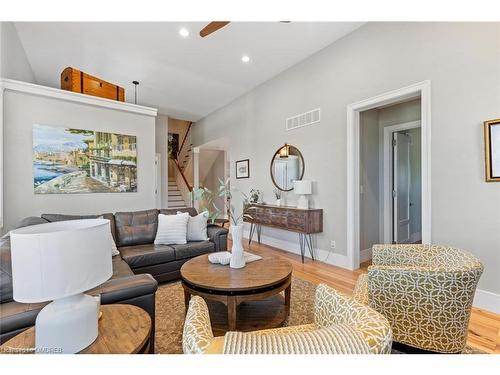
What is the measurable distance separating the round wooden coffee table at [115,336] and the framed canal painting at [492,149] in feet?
9.88

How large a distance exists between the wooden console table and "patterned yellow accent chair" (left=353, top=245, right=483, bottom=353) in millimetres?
2170

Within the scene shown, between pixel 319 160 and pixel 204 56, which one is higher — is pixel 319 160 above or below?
below

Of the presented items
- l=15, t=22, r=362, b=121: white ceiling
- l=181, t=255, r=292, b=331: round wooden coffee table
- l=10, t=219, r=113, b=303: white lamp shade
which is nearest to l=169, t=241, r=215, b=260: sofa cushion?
l=181, t=255, r=292, b=331: round wooden coffee table

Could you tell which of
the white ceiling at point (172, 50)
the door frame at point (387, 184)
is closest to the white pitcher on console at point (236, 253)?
the white ceiling at point (172, 50)

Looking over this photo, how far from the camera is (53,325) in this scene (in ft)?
3.10

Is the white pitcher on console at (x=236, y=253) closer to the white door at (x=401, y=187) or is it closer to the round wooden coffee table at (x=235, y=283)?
the round wooden coffee table at (x=235, y=283)

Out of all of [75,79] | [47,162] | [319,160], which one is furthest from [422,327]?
[75,79]

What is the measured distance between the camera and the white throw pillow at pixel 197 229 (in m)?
3.36

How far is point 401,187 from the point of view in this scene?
167 inches

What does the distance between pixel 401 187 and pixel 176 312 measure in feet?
13.3

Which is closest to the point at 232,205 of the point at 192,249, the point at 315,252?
the point at 192,249
